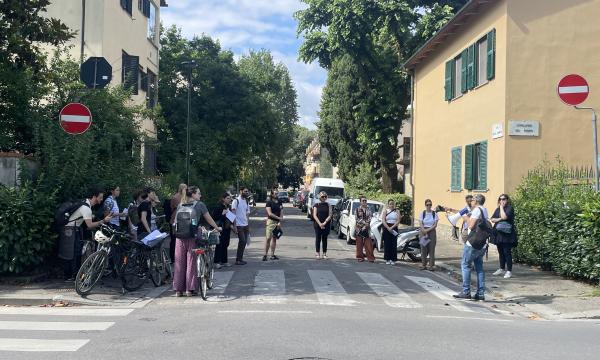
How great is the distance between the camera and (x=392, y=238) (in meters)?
17.0

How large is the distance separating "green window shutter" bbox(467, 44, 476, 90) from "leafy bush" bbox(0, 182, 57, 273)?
14812mm

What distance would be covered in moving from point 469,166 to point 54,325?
16.6 metres

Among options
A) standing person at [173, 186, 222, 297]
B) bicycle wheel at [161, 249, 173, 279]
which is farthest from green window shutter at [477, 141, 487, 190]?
standing person at [173, 186, 222, 297]

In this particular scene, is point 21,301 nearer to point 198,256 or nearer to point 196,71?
point 198,256

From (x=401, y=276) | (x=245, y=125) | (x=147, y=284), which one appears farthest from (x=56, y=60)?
(x=245, y=125)

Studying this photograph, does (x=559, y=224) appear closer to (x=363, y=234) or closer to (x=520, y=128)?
(x=363, y=234)

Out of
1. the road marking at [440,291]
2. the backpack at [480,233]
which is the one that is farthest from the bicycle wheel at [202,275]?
the backpack at [480,233]

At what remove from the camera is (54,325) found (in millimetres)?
8289

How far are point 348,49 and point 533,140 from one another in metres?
16.3

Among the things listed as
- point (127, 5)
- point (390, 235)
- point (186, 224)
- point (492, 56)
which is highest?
point (127, 5)

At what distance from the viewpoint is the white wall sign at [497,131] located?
19.3 metres

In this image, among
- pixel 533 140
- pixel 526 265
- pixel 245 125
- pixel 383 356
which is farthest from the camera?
pixel 245 125

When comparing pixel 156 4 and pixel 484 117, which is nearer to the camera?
pixel 484 117

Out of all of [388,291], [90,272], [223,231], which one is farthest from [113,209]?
[388,291]
